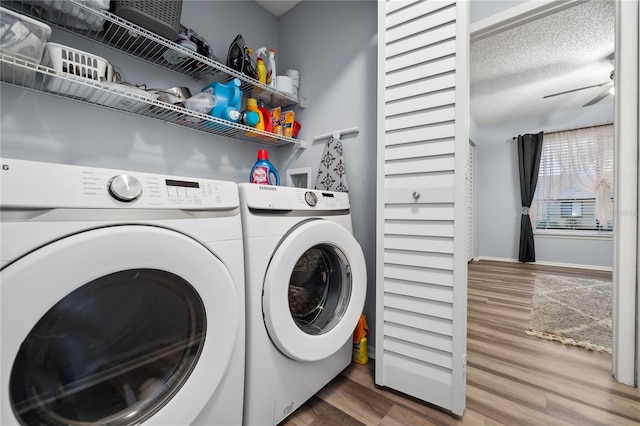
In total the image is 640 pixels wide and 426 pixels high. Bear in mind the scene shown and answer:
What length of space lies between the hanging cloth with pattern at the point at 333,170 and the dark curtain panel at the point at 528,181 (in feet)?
14.1

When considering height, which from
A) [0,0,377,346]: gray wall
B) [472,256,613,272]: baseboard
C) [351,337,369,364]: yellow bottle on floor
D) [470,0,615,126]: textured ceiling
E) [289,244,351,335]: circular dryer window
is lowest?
[472,256,613,272]: baseboard

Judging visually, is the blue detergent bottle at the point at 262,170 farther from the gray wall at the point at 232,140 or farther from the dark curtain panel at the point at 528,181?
the dark curtain panel at the point at 528,181

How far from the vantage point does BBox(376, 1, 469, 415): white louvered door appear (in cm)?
109

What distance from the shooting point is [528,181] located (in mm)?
4414

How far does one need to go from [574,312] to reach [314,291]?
239cm

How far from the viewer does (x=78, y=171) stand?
Answer: 59 centimetres

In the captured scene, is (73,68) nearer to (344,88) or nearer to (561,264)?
(344,88)

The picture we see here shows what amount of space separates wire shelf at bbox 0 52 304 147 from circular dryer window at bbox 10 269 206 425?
0.83 meters

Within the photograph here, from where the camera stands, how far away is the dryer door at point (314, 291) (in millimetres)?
937

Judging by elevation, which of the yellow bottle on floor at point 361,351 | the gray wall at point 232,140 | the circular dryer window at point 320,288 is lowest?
the yellow bottle on floor at point 361,351

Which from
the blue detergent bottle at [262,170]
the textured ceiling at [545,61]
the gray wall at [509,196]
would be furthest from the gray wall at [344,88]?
the gray wall at [509,196]

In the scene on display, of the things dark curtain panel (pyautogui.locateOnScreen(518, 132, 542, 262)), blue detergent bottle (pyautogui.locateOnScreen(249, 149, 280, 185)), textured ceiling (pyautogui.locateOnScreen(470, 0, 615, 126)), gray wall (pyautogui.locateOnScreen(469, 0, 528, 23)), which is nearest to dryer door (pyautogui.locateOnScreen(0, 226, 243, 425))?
blue detergent bottle (pyautogui.locateOnScreen(249, 149, 280, 185))

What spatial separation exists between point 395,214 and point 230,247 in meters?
0.76

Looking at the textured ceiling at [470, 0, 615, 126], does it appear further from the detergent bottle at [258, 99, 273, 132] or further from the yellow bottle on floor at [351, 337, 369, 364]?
the yellow bottle on floor at [351, 337, 369, 364]
